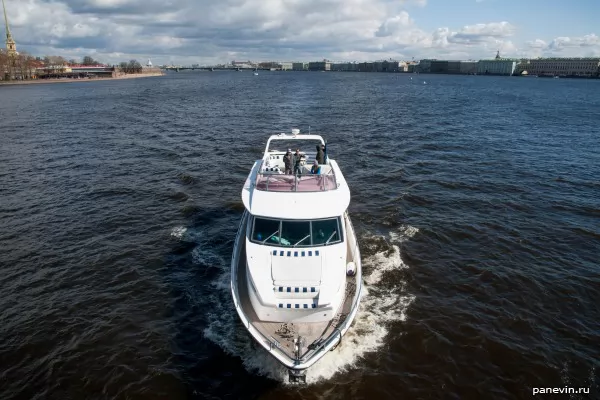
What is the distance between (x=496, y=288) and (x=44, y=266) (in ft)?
74.9

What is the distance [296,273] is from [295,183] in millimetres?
4007

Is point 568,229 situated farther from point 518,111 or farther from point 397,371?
point 518,111

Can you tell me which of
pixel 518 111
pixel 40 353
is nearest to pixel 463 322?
pixel 40 353

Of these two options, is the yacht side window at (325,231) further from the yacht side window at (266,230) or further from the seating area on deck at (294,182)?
the seating area on deck at (294,182)

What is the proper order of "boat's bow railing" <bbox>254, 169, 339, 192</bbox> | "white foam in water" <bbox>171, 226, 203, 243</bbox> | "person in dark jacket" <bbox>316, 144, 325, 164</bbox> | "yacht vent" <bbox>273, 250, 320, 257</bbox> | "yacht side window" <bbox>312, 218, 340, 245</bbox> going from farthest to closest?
"white foam in water" <bbox>171, 226, 203, 243</bbox> → "person in dark jacket" <bbox>316, 144, 325, 164</bbox> → "boat's bow railing" <bbox>254, 169, 339, 192</bbox> → "yacht side window" <bbox>312, 218, 340, 245</bbox> → "yacht vent" <bbox>273, 250, 320, 257</bbox>

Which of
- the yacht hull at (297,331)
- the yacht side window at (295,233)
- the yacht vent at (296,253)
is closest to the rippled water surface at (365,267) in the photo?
the yacht hull at (297,331)

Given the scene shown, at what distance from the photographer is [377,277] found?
1884cm

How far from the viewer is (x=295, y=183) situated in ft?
50.9

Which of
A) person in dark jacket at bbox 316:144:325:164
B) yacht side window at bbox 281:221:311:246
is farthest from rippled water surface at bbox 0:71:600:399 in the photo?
person in dark jacket at bbox 316:144:325:164

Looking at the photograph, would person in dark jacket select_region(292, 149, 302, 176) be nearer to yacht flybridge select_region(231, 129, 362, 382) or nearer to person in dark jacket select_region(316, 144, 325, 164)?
person in dark jacket select_region(316, 144, 325, 164)

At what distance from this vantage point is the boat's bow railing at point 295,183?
51.2 feet

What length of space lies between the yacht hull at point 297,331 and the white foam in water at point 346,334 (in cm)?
136

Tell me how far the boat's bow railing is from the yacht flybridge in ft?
0.14

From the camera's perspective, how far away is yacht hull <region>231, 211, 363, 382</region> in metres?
11.5
